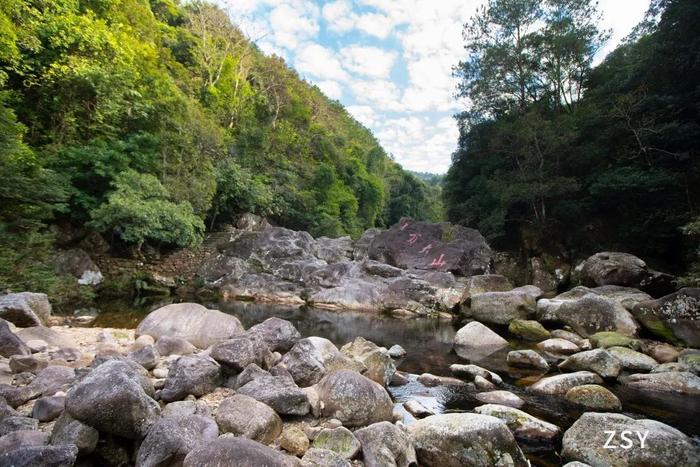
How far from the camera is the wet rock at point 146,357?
518cm

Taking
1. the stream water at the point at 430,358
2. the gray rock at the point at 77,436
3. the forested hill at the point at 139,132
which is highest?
the forested hill at the point at 139,132

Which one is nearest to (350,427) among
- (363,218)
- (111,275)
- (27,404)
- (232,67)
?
(27,404)

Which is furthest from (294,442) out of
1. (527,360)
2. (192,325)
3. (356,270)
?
(356,270)

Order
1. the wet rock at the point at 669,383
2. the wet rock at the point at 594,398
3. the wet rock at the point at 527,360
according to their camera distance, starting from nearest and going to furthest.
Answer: the wet rock at the point at 594,398 → the wet rock at the point at 669,383 → the wet rock at the point at 527,360

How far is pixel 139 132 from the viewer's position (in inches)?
591

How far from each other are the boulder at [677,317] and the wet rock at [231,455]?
984cm

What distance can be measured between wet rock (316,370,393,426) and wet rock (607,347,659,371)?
5.67 m

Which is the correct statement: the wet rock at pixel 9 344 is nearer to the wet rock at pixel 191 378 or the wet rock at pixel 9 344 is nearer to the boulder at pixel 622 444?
the wet rock at pixel 191 378

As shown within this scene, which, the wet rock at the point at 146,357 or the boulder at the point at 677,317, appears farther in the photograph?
the boulder at the point at 677,317

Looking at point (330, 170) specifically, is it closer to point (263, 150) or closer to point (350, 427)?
point (263, 150)

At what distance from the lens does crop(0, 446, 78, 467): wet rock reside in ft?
8.88

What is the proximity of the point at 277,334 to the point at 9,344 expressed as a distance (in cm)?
348

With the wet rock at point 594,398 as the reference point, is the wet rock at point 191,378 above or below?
above

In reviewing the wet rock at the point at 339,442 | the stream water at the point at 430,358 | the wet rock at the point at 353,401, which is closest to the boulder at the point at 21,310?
the stream water at the point at 430,358
